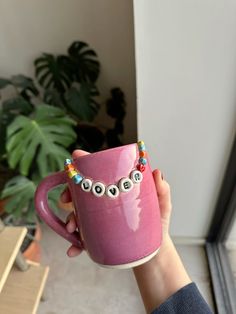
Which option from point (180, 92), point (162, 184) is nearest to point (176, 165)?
point (180, 92)

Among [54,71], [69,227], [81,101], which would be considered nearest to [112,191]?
[69,227]

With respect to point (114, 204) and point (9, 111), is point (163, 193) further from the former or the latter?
point (9, 111)

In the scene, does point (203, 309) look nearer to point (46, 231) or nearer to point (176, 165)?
point (176, 165)

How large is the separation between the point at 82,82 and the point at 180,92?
2.01ft

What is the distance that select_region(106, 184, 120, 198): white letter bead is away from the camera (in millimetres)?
427

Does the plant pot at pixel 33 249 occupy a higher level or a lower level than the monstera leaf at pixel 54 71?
lower

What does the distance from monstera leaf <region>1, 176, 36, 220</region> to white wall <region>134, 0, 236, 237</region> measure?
1.61ft

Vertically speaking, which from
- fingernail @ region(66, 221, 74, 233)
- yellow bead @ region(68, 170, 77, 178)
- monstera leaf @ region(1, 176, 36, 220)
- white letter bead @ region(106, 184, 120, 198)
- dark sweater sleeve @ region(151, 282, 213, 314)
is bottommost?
monstera leaf @ region(1, 176, 36, 220)

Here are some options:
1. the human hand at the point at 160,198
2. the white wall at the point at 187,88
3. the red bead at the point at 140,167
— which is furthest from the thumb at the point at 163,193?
the white wall at the point at 187,88

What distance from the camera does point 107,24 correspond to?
1.30 metres

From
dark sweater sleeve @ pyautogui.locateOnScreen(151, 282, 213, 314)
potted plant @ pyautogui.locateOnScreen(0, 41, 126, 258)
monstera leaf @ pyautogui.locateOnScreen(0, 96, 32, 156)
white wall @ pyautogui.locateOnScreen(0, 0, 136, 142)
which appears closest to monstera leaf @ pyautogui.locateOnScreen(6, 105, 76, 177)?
potted plant @ pyautogui.locateOnScreen(0, 41, 126, 258)

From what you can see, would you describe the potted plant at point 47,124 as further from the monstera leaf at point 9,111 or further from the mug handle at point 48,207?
the mug handle at point 48,207

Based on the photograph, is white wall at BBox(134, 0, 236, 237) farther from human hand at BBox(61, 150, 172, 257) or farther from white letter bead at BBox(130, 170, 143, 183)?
white letter bead at BBox(130, 170, 143, 183)

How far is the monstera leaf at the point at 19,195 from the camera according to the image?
3.76 feet
